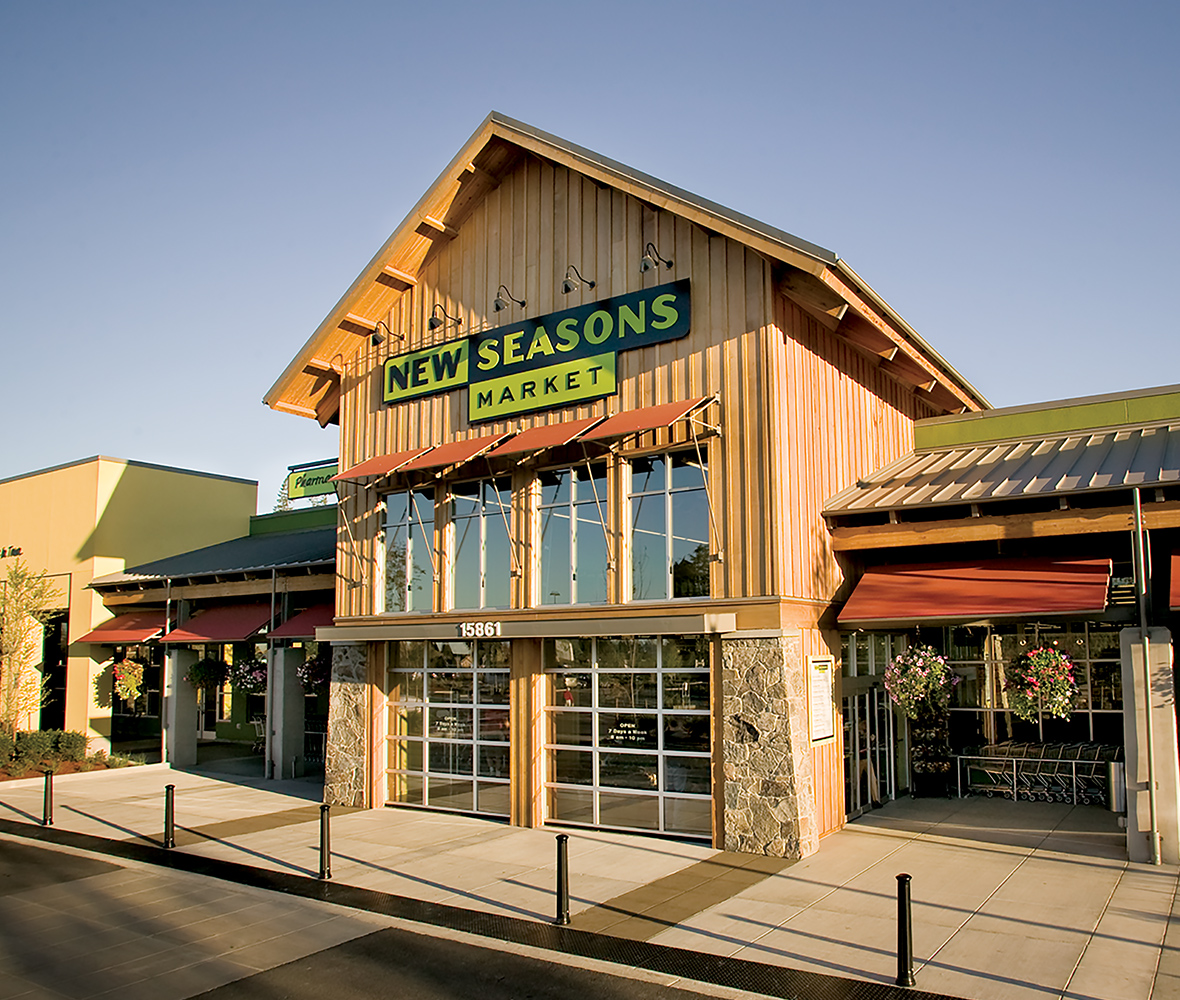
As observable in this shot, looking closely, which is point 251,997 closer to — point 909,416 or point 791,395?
point 791,395

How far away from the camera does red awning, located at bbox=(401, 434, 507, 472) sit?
1664 centimetres

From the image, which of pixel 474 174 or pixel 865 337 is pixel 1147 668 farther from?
pixel 474 174

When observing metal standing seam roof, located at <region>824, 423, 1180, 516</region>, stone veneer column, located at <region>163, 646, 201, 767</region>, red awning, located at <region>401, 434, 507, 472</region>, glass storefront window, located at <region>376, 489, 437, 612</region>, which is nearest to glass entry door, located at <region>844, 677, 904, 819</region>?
metal standing seam roof, located at <region>824, 423, 1180, 516</region>

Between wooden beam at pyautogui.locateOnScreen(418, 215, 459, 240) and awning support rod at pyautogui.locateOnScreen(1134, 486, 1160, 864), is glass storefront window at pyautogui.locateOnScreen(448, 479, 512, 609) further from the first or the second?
awning support rod at pyautogui.locateOnScreen(1134, 486, 1160, 864)

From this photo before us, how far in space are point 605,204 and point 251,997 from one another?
12794 mm

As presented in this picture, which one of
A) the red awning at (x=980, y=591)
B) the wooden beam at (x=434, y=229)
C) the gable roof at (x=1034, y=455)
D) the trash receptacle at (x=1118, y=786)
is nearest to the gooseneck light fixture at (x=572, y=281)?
the wooden beam at (x=434, y=229)

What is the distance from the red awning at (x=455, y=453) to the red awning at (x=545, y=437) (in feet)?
0.87

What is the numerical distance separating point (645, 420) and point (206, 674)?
15377mm

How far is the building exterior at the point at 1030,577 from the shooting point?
1309 cm

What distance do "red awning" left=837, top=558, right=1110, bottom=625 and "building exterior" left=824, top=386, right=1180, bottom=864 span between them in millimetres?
34

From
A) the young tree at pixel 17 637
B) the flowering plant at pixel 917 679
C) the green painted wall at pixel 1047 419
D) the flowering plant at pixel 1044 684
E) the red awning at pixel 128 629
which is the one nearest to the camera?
the flowering plant at pixel 1044 684

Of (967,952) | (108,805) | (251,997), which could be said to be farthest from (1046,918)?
(108,805)

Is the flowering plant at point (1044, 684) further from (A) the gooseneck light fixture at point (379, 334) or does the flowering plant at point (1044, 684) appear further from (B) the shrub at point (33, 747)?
(B) the shrub at point (33, 747)

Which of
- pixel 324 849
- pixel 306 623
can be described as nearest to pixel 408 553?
pixel 306 623
